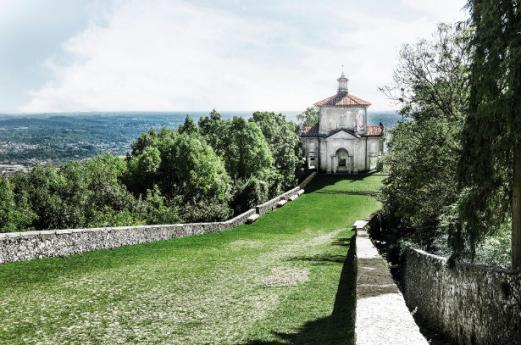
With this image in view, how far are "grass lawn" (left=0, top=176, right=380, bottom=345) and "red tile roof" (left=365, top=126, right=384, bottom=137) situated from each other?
5791cm

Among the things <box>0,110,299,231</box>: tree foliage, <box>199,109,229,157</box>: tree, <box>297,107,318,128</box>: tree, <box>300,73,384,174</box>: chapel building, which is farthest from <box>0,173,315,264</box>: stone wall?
<box>297,107,318,128</box>: tree

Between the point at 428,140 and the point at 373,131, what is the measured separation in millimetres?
56013

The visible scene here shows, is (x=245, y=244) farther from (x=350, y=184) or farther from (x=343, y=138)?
(x=343, y=138)

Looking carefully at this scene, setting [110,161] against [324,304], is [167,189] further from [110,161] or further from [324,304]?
[324,304]

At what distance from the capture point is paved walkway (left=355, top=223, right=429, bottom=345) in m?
5.27

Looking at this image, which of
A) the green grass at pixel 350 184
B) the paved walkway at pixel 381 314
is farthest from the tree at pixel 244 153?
the paved walkway at pixel 381 314

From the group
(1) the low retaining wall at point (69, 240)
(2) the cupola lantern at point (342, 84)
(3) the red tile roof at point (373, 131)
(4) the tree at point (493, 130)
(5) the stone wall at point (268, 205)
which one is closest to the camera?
(4) the tree at point (493, 130)

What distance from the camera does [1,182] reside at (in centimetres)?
2731

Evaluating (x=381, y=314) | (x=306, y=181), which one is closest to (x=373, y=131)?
(x=306, y=181)

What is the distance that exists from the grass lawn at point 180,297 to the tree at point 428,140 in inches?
155

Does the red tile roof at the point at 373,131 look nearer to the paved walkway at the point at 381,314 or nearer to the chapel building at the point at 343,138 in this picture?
the chapel building at the point at 343,138

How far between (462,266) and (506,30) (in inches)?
159

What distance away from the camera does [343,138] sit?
71.9m

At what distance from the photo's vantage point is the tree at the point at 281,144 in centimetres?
6456
